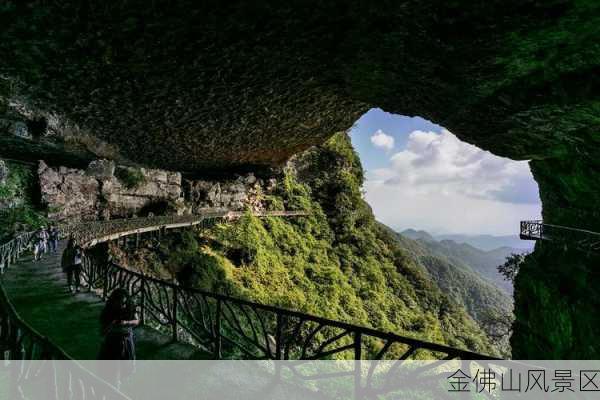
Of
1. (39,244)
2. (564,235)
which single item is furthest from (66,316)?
(564,235)

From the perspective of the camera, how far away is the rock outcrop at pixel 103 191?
1576 cm

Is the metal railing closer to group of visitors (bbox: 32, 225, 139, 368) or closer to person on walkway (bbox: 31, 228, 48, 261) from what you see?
group of visitors (bbox: 32, 225, 139, 368)

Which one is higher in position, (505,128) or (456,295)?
(505,128)

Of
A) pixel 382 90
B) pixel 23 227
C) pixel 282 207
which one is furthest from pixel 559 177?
pixel 23 227

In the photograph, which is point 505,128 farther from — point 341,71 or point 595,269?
point 595,269

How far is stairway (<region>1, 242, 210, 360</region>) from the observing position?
5.55 meters

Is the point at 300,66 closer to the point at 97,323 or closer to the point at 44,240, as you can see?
the point at 97,323

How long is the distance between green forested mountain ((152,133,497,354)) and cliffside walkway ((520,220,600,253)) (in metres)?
10.0

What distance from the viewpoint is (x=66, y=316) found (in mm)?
6805

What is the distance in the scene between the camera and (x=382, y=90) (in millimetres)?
9055

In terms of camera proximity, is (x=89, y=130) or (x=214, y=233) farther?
(x=214, y=233)

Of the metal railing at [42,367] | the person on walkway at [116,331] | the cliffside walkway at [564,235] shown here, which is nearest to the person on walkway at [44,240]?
the metal railing at [42,367]

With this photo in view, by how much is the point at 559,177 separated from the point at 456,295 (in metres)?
57.9

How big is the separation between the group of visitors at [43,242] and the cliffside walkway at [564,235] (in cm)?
1814
